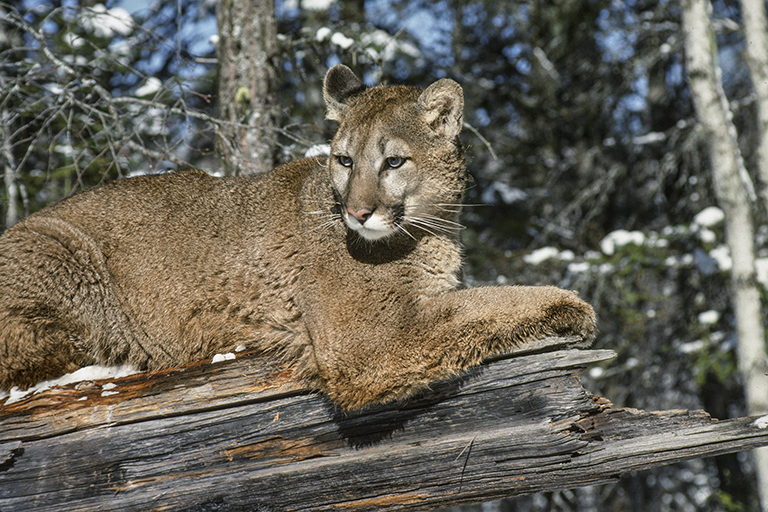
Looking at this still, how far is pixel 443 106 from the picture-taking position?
481 centimetres

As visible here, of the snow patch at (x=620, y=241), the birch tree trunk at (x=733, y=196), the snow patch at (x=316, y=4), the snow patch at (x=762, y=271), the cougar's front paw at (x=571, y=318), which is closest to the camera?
the cougar's front paw at (x=571, y=318)

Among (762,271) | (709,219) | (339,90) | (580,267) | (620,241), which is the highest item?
(339,90)

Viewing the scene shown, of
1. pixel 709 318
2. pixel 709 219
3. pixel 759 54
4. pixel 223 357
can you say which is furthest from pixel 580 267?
pixel 223 357

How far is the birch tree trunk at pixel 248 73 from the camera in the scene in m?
6.83

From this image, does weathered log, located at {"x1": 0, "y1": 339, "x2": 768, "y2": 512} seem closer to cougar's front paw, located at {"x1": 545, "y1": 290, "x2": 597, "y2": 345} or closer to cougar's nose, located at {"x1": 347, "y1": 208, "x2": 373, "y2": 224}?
cougar's front paw, located at {"x1": 545, "y1": 290, "x2": 597, "y2": 345}

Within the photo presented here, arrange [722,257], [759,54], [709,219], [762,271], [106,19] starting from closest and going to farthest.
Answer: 1. [106,19]
2. [759,54]
3. [762,271]
4. [709,219]
5. [722,257]

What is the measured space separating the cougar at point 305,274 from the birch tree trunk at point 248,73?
1.49m

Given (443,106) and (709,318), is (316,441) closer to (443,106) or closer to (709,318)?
(443,106)

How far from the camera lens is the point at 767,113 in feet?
31.8

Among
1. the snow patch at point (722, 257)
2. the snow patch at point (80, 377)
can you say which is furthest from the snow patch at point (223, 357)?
the snow patch at point (722, 257)

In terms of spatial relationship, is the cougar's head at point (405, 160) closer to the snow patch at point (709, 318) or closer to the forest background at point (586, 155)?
the forest background at point (586, 155)

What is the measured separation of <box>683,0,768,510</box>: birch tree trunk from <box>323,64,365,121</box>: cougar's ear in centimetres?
623

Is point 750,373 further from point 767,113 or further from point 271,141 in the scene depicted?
point 271,141

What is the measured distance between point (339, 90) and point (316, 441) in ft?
8.98
